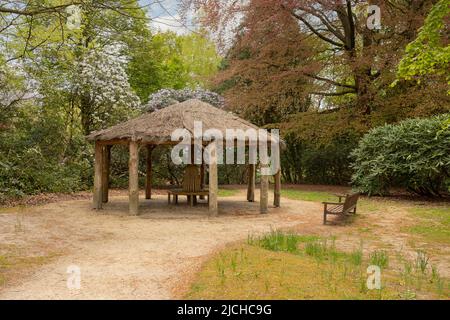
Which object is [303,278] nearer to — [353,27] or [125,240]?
[125,240]

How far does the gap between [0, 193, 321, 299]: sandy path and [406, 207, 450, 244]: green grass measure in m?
2.82

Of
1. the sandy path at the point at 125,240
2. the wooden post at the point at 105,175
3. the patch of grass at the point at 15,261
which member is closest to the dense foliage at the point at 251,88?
the wooden post at the point at 105,175

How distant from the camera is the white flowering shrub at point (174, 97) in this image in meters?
22.3

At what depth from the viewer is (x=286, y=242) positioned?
816 centimetres

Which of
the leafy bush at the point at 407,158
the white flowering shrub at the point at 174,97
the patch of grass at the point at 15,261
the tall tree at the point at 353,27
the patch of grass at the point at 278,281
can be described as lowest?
Result: the patch of grass at the point at 15,261

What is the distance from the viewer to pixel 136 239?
29.6ft

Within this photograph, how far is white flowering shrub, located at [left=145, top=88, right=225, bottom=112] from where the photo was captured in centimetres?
2228

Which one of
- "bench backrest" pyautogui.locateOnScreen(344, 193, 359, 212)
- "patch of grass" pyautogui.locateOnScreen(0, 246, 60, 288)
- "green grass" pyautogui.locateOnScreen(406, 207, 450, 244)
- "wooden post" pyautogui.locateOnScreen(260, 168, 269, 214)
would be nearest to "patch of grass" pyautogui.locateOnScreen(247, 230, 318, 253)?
"bench backrest" pyautogui.locateOnScreen(344, 193, 359, 212)

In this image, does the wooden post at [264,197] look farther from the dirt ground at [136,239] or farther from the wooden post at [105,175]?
the wooden post at [105,175]

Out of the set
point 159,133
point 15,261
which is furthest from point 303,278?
point 159,133

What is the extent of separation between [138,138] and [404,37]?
13.8m

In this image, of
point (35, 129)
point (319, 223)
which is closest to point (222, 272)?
point (319, 223)

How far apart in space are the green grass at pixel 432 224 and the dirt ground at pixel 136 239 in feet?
1.59

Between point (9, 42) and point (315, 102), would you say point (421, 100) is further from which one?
point (9, 42)
